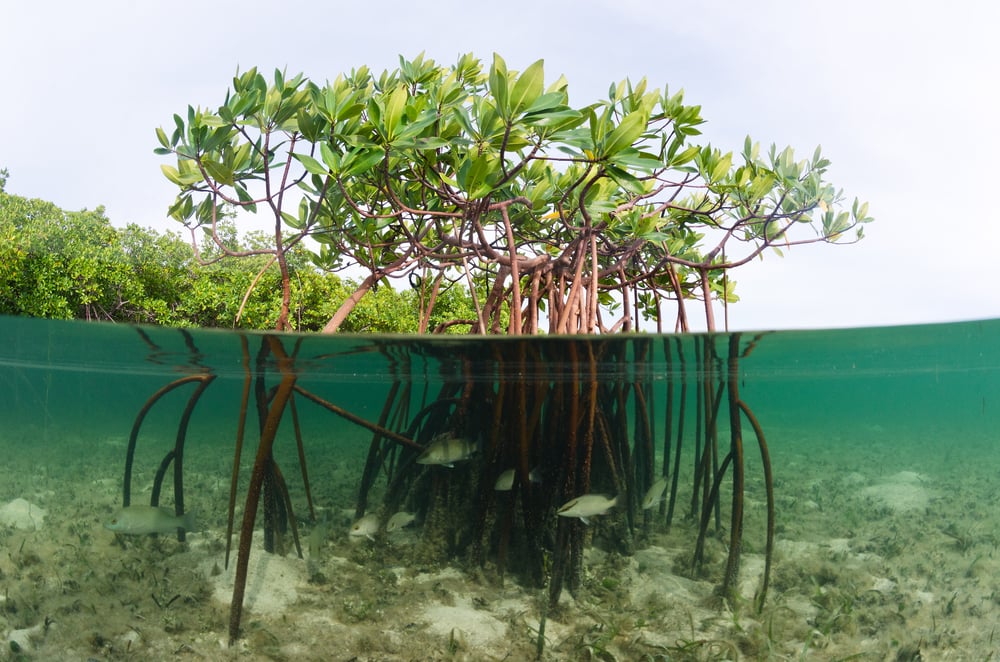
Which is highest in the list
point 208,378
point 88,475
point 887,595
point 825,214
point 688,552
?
point 825,214

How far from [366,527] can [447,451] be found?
49cm

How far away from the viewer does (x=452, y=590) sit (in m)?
2.99

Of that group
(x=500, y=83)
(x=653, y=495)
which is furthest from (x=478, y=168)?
(x=653, y=495)

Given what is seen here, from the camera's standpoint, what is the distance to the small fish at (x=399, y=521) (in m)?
3.13

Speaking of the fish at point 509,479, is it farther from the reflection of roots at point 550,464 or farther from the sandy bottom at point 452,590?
the sandy bottom at point 452,590

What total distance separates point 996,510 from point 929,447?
474 millimetres

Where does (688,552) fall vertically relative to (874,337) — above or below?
below

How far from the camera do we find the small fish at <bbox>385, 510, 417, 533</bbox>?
313 cm

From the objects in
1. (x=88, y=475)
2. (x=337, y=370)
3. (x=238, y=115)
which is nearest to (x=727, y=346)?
(x=337, y=370)

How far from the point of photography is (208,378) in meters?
3.74

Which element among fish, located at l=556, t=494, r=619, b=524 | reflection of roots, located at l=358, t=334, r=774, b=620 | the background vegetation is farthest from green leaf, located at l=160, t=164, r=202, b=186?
the background vegetation

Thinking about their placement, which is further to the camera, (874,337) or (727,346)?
(874,337)

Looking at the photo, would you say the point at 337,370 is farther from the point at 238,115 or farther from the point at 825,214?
the point at 825,214

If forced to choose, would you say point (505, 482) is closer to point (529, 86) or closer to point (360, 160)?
point (360, 160)
